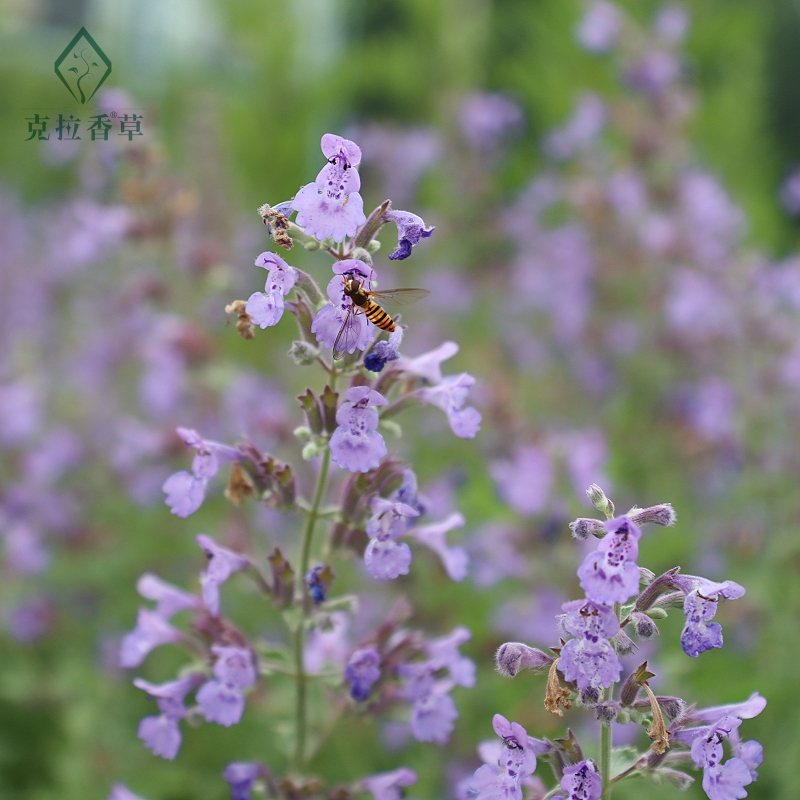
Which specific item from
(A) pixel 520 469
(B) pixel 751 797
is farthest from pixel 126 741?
(B) pixel 751 797

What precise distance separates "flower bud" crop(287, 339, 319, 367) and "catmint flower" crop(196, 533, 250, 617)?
49 cm

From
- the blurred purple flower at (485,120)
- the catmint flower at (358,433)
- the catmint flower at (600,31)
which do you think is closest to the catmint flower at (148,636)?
the catmint flower at (358,433)

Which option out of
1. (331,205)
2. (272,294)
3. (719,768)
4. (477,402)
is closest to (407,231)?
(331,205)

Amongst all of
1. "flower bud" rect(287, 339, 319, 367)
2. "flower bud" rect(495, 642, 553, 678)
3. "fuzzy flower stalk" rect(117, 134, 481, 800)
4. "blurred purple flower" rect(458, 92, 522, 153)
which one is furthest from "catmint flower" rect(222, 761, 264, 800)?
"blurred purple flower" rect(458, 92, 522, 153)

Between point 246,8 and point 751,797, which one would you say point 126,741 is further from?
point 246,8

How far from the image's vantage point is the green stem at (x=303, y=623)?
225cm

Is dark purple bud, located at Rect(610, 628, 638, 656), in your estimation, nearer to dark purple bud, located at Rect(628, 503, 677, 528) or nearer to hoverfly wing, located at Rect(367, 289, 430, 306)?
dark purple bud, located at Rect(628, 503, 677, 528)

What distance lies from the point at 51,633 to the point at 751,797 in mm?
3161

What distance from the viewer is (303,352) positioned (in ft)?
6.91

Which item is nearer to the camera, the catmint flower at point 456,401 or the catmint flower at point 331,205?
the catmint flower at point 331,205

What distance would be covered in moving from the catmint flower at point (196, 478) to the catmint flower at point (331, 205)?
58cm

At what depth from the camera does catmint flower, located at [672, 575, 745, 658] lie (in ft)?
5.92

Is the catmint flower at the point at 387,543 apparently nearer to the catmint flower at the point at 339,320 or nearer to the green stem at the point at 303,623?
the green stem at the point at 303,623

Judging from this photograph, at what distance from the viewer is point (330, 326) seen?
77.7 inches
